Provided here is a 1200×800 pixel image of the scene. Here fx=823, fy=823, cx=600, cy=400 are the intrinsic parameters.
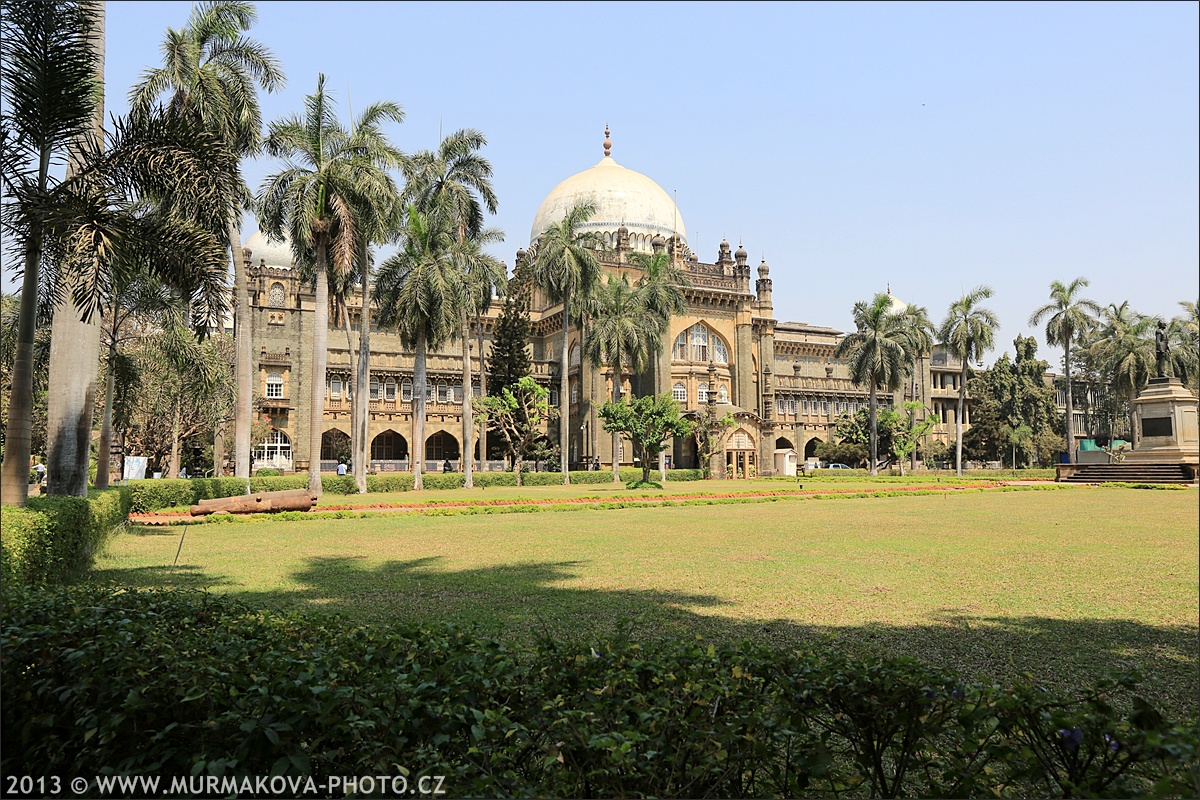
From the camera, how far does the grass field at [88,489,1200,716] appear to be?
20.6ft

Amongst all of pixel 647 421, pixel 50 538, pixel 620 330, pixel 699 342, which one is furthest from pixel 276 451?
pixel 50 538

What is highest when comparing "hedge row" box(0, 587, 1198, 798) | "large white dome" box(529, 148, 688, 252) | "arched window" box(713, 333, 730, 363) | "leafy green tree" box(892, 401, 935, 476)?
"large white dome" box(529, 148, 688, 252)

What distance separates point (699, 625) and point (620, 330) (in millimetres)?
36066

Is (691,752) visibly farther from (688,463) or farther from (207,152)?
(688,463)

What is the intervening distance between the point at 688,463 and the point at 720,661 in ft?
165

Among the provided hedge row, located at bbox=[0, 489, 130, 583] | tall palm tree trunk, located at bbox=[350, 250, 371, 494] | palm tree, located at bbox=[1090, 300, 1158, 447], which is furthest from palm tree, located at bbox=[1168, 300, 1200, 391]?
hedge row, located at bbox=[0, 489, 130, 583]

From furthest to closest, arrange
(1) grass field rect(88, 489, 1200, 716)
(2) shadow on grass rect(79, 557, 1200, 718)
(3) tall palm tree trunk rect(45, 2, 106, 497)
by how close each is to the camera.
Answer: (3) tall palm tree trunk rect(45, 2, 106, 497)
(1) grass field rect(88, 489, 1200, 716)
(2) shadow on grass rect(79, 557, 1200, 718)

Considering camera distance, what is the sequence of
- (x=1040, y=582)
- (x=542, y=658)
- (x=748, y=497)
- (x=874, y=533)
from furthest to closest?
1. (x=748, y=497)
2. (x=874, y=533)
3. (x=1040, y=582)
4. (x=542, y=658)

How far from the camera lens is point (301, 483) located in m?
30.8

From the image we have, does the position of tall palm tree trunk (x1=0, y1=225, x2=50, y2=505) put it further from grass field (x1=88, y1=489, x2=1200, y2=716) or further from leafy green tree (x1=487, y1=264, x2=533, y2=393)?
leafy green tree (x1=487, y1=264, x2=533, y2=393)

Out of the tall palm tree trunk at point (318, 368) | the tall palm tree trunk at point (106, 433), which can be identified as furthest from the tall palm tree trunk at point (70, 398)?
the tall palm tree trunk at point (318, 368)

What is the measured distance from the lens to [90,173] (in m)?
9.48

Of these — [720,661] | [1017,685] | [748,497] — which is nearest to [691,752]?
[720,661]

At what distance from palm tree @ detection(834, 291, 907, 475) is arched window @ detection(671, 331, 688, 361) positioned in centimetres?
1041
